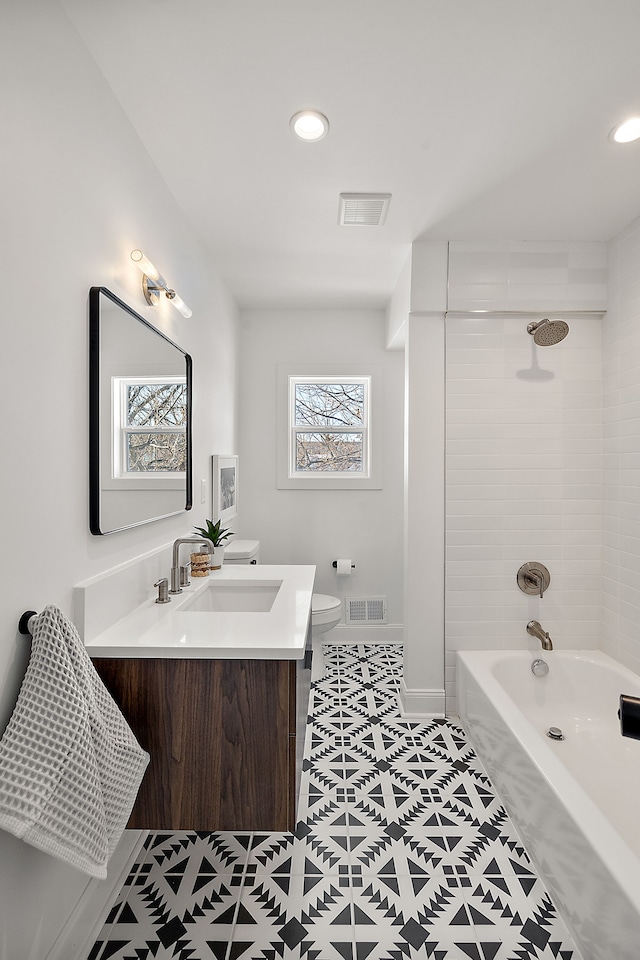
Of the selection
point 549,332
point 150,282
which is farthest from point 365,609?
point 150,282

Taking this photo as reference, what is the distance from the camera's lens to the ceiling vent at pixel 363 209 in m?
2.31

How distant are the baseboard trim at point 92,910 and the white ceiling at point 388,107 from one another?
2.35 m

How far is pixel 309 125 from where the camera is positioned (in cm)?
183

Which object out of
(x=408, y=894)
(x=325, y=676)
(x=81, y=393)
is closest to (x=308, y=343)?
(x=325, y=676)

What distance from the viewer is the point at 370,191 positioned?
2.29 m

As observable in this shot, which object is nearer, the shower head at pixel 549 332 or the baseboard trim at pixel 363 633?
the shower head at pixel 549 332

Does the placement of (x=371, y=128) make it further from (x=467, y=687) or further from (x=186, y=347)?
(x=467, y=687)

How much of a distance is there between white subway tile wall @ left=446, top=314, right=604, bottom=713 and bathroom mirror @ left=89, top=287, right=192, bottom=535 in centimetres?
145

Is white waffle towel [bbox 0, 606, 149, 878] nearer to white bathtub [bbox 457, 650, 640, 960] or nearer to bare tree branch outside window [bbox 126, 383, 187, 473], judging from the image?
bare tree branch outside window [bbox 126, 383, 187, 473]

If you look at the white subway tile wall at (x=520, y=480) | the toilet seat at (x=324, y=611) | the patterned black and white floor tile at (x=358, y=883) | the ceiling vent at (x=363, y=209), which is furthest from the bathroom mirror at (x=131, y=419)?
the white subway tile wall at (x=520, y=480)

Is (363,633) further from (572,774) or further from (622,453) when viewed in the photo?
(622,453)

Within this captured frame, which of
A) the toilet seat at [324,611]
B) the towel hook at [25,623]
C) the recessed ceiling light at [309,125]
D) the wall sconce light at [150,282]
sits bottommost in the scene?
the toilet seat at [324,611]

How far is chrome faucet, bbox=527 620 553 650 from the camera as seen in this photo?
9.21 ft

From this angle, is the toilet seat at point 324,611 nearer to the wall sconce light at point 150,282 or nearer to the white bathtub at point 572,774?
the white bathtub at point 572,774
